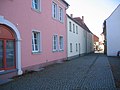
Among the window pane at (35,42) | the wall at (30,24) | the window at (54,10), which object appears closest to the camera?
the wall at (30,24)

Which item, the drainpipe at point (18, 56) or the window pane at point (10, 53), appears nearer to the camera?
the window pane at point (10, 53)

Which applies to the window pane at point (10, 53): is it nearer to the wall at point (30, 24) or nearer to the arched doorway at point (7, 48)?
the arched doorway at point (7, 48)


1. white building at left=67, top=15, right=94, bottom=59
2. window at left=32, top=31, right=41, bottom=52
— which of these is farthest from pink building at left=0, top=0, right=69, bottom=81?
white building at left=67, top=15, right=94, bottom=59

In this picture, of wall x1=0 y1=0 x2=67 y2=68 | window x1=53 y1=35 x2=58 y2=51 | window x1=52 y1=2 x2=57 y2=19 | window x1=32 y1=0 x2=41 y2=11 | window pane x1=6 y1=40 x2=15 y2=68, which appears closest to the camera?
window pane x1=6 y1=40 x2=15 y2=68

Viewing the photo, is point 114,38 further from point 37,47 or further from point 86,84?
point 86,84

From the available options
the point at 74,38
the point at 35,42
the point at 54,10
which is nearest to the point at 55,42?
the point at 54,10

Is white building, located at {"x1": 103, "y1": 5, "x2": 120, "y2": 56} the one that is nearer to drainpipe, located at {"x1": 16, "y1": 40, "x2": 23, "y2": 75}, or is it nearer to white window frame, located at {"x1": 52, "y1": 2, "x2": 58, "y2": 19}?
white window frame, located at {"x1": 52, "y1": 2, "x2": 58, "y2": 19}

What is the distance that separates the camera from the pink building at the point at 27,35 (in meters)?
12.5

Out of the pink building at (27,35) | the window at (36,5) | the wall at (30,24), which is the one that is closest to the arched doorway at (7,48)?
the pink building at (27,35)

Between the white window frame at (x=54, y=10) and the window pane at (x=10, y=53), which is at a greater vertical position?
the white window frame at (x=54, y=10)

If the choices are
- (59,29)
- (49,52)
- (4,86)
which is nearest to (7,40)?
(4,86)

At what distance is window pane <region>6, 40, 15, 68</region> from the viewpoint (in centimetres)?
1272

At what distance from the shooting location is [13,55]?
13344mm

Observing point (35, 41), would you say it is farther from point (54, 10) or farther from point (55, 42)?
point (54, 10)
